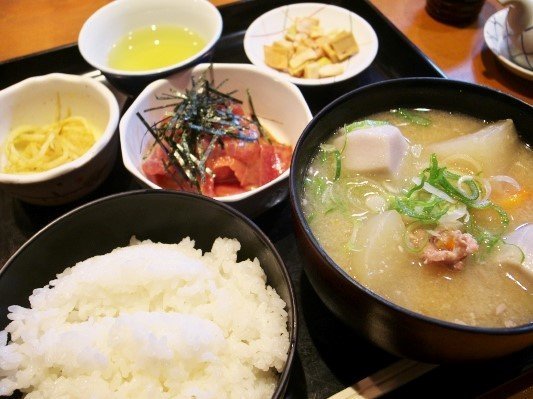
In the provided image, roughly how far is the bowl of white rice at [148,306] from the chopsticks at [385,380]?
0.81 ft

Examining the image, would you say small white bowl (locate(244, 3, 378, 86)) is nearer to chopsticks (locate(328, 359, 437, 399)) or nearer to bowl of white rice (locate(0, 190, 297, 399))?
bowl of white rice (locate(0, 190, 297, 399))

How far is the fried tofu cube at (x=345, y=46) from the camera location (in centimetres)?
258

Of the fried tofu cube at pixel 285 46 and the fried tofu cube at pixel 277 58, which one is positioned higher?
the fried tofu cube at pixel 285 46

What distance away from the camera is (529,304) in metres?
1.28

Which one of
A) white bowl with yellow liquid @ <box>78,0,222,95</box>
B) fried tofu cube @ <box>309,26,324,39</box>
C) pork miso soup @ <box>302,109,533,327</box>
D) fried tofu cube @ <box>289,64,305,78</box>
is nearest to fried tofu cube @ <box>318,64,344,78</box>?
fried tofu cube @ <box>289,64,305,78</box>

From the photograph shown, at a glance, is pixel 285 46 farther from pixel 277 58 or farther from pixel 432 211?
pixel 432 211

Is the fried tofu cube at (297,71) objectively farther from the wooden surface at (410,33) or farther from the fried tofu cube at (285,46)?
the wooden surface at (410,33)

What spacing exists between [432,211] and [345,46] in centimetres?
150

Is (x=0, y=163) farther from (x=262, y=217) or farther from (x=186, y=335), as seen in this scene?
(x=186, y=335)

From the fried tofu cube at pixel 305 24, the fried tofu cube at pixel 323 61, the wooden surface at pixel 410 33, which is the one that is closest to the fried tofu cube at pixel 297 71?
the fried tofu cube at pixel 323 61

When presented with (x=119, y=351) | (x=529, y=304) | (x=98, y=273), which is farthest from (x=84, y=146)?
(x=529, y=304)

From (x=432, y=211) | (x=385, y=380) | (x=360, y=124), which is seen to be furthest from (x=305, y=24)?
(x=385, y=380)

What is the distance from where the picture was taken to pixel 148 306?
1.43 metres

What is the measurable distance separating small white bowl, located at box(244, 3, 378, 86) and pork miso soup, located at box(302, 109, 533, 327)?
0.85m
